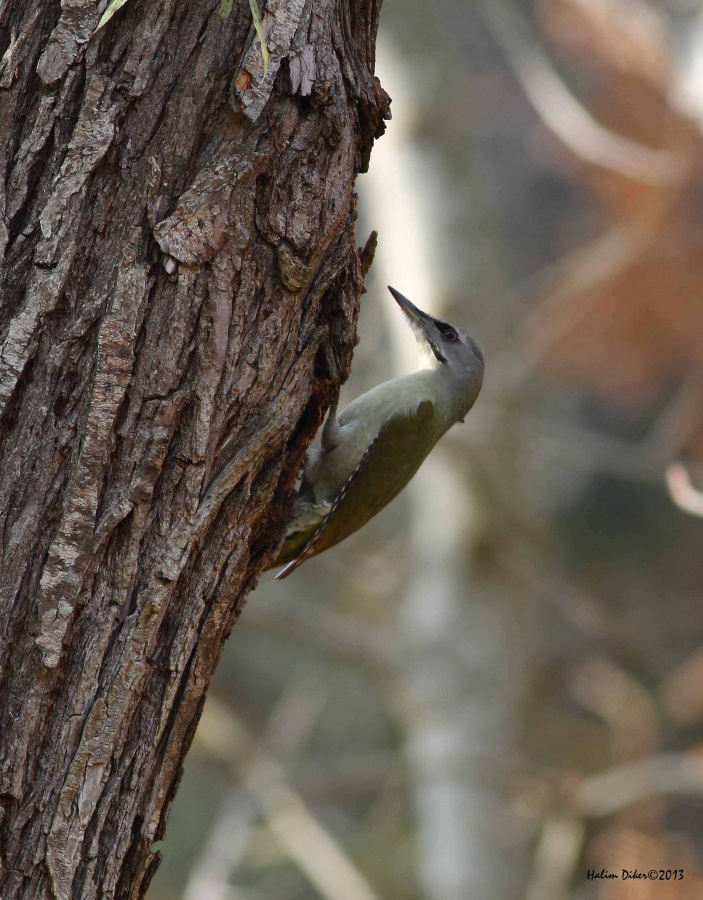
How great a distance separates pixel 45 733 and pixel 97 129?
1012 millimetres

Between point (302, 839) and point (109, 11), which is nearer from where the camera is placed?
point (109, 11)

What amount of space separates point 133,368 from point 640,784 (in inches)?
217

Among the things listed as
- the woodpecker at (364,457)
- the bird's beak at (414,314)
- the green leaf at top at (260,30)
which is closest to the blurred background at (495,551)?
the bird's beak at (414,314)

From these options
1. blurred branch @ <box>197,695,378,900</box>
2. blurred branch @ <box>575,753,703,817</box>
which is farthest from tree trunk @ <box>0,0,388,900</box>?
blurred branch @ <box>197,695,378,900</box>

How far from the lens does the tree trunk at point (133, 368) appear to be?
Answer: 1.57m

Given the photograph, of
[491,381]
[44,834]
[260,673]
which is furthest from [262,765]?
[44,834]

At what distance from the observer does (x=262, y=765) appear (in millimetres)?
6957

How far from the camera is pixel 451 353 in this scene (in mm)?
3861

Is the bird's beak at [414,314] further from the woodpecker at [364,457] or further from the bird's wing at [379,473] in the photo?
the bird's wing at [379,473]

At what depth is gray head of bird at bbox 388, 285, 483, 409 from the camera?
3.83m

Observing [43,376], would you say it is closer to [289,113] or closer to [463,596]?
[289,113]

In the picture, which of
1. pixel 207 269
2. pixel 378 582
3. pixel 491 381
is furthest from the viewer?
pixel 378 582

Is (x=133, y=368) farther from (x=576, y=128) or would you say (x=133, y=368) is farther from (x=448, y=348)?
(x=576, y=128)

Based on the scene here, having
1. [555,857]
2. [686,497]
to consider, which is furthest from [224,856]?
[686,497]
